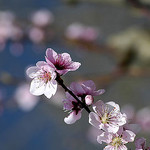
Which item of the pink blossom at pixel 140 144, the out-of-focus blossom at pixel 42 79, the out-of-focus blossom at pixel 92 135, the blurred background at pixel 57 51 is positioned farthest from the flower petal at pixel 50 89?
the out-of-focus blossom at pixel 92 135

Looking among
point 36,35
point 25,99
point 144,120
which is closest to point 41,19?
point 36,35

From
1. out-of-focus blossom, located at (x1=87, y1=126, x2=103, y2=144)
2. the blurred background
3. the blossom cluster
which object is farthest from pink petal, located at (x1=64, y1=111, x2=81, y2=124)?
out-of-focus blossom, located at (x1=87, y1=126, x2=103, y2=144)

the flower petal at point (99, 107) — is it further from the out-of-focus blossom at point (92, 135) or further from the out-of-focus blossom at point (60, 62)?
the out-of-focus blossom at point (92, 135)

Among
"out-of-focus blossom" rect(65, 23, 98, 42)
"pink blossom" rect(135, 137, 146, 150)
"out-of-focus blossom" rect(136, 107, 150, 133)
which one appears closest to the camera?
"pink blossom" rect(135, 137, 146, 150)

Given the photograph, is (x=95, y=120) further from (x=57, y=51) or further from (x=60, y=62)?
(x=57, y=51)

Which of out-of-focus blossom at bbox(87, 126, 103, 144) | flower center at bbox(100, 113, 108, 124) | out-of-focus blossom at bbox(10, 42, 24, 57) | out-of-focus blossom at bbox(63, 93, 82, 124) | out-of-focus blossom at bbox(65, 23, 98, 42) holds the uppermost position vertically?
flower center at bbox(100, 113, 108, 124)

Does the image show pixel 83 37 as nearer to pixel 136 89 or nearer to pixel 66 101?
pixel 136 89

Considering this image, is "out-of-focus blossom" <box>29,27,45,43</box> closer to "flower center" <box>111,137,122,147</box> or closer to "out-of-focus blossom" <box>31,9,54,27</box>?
"out-of-focus blossom" <box>31,9,54,27</box>
